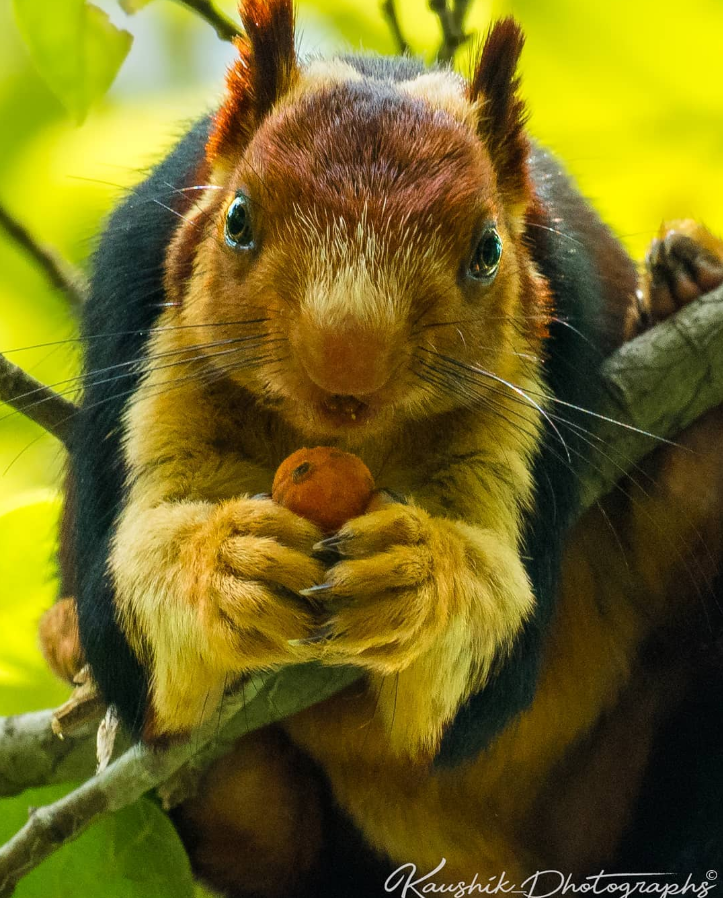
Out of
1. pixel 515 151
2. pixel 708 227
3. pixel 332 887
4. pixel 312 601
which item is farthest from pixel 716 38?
pixel 332 887

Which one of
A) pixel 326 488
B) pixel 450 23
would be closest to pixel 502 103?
pixel 450 23

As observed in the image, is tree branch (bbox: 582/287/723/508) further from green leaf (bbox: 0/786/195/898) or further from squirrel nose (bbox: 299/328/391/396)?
green leaf (bbox: 0/786/195/898)

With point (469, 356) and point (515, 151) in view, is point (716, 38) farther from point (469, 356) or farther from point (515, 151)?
point (469, 356)

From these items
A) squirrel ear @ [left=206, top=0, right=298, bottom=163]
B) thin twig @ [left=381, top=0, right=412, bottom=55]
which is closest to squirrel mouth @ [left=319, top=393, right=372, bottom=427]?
squirrel ear @ [left=206, top=0, right=298, bottom=163]

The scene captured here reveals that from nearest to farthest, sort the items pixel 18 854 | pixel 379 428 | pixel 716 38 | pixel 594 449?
1. pixel 379 428
2. pixel 18 854
3. pixel 594 449
4. pixel 716 38

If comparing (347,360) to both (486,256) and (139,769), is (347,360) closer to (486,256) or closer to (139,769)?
(486,256)

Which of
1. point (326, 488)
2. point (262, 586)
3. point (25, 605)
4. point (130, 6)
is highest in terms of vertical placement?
point (130, 6)
